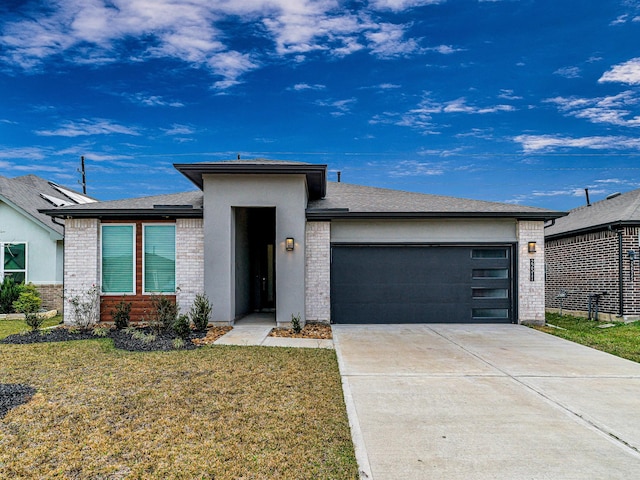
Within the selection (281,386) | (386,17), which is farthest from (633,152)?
(281,386)

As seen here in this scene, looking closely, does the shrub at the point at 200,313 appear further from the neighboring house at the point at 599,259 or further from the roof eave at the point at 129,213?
the neighboring house at the point at 599,259

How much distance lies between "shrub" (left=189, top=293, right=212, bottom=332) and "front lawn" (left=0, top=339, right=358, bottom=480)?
2327 mm

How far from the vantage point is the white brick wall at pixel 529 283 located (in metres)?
10.7

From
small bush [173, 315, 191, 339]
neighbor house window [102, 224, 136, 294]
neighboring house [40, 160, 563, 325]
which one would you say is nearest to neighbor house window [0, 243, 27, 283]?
neighboring house [40, 160, 563, 325]

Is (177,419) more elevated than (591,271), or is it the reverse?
(591,271)

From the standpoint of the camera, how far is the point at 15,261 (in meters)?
13.2

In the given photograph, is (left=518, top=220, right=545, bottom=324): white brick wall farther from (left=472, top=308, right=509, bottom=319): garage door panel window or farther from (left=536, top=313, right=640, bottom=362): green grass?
(left=536, top=313, right=640, bottom=362): green grass

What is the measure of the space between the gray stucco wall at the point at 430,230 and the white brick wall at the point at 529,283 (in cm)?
30

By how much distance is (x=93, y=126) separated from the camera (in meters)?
21.7

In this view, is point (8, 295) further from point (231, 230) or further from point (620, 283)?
point (620, 283)

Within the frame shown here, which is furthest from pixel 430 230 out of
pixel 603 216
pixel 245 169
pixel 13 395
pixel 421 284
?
pixel 13 395

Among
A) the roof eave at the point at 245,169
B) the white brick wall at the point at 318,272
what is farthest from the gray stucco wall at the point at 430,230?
the roof eave at the point at 245,169

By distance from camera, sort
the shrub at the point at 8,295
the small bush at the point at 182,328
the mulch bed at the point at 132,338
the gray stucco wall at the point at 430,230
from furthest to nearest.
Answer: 1. the shrub at the point at 8,295
2. the gray stucco wall at the point at 430,230
3. the small bush at the point at 182,328
4. the mulch bed at the point at 132,338

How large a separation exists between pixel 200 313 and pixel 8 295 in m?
7.34
